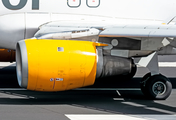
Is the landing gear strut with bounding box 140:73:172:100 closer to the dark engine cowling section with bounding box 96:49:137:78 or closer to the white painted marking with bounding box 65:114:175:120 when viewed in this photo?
the dark engine cowling section with bounding box 96:49:137:78

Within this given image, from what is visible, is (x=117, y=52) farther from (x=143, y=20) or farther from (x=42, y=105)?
(x=42, y=105)

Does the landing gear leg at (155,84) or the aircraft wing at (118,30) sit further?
the landing gear leg at (155,84)

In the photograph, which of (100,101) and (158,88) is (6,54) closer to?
(100,101)

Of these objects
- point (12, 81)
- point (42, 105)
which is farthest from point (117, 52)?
point (12, 81)

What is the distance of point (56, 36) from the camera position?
364 inches

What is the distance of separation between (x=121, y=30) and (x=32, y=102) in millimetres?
2936

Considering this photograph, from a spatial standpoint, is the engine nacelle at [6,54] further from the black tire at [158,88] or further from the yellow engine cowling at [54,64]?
the black tire at [158,88]

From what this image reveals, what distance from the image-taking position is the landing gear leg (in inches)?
390

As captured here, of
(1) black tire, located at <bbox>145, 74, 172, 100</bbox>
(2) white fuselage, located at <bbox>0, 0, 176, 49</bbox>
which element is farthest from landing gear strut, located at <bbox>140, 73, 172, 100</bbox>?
(2) white fuselage, located at <bbox>0, 0, 176, 49</bbox>

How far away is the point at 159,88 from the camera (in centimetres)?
995

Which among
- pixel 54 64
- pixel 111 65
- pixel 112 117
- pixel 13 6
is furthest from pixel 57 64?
pixel 13 6

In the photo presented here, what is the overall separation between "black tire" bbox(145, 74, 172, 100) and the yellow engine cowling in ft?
5.99

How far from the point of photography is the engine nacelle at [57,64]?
8.60 m

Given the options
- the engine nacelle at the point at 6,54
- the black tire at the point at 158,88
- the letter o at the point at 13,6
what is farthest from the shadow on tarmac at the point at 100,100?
the engine nacelle at the point at 6,54
